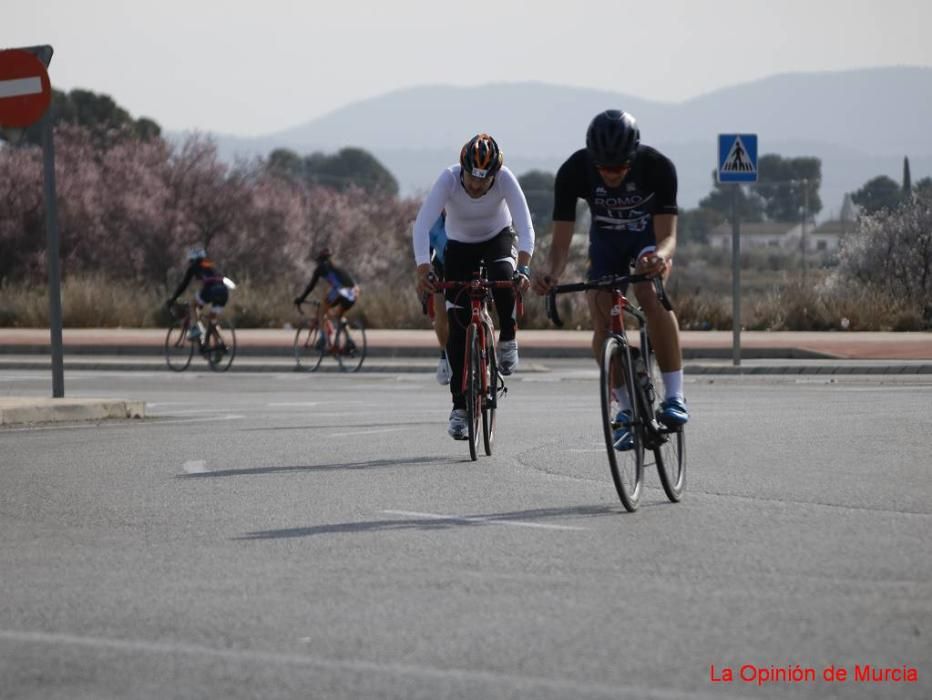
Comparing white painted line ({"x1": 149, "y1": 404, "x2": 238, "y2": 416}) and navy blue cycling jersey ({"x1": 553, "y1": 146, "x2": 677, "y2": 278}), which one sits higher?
navy blue cycling jersey ({"x1": 553, "y1": 146, "x2": 677, "y2": 278})

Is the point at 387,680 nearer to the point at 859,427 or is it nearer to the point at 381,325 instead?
the point at 859,427

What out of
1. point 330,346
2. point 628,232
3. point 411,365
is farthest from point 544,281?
point 330,346

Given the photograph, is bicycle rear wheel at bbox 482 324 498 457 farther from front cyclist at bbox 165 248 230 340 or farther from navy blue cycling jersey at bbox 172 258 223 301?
front cyclist at bbox 165 248 230 340

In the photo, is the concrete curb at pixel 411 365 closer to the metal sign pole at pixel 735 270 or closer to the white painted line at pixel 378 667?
the metal sign pole at pixel 735 270

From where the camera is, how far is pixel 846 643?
233 inches

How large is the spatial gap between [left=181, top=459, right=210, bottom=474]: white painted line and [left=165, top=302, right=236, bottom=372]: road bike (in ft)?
45.3

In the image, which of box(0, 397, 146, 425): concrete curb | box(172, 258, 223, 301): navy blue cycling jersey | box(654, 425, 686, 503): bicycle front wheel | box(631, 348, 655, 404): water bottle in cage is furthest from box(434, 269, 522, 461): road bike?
box(172, 258, 223, 301): navy blue cycling jersey

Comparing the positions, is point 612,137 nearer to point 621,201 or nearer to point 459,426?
point 621,201

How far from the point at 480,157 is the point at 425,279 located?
790 millimetres

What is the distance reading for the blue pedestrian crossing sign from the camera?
22.8m

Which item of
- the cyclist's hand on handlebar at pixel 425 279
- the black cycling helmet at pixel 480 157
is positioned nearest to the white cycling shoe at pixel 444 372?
the cyclist's hand on handlebar at pixel 425 279

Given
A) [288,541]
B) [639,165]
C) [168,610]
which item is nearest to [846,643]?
[168,610]

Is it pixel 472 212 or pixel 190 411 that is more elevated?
pixel 472 212

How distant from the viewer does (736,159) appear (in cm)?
2291
